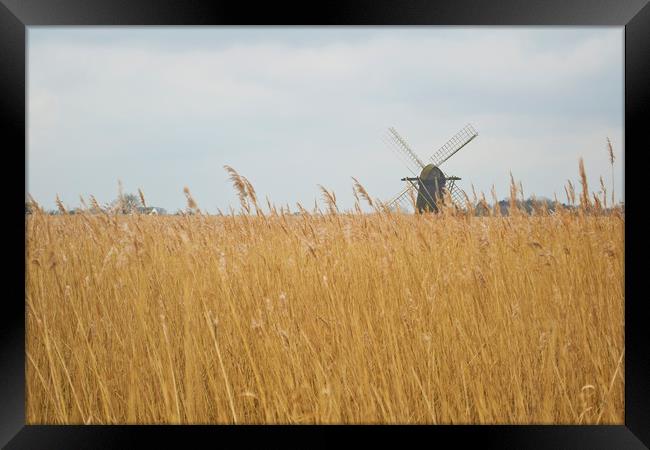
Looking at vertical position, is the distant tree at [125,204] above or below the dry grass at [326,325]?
above

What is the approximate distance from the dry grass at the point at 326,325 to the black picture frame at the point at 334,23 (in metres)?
0.07

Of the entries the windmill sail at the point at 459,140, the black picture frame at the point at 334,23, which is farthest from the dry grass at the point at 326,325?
the windmill sail at the point at 459,140

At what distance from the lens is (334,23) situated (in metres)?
2.00

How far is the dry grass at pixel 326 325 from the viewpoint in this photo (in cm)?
199

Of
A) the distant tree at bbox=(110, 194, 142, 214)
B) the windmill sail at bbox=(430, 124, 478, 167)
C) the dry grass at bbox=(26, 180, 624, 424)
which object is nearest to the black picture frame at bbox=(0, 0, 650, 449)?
the dry grass at bbox=(26, 180, 624, 424)

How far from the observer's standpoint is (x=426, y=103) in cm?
320

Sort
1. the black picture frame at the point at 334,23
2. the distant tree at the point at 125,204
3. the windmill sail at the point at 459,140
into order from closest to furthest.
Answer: the black picture frame at the point at 334,23, the distant tree at the point at 125,204, the windmill sail at the point at 459,140

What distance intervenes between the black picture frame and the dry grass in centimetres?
7

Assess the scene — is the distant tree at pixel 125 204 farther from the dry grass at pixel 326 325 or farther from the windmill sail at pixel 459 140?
the windmill sail at pixel 459 140

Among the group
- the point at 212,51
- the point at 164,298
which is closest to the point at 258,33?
the point at 212,51

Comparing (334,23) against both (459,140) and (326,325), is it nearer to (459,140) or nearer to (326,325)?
(326,325)

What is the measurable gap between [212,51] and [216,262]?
1.31 meters

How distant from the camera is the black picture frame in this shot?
76.2 inches

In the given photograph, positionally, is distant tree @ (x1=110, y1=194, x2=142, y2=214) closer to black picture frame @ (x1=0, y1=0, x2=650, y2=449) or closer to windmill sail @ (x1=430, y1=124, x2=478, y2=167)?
black picture frame @ (x1=0, y1=0, x2=650, y2=449)
